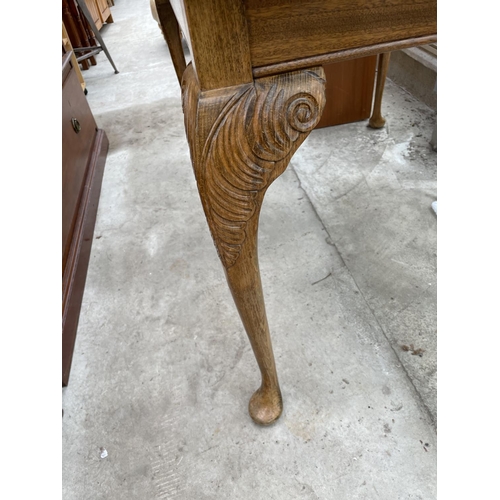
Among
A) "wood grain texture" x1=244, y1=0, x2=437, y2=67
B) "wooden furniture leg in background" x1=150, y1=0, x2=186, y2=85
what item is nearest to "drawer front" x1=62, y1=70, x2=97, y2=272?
"wooden furniture leg in background" x1=150, y1=0, x2=186, y2=85

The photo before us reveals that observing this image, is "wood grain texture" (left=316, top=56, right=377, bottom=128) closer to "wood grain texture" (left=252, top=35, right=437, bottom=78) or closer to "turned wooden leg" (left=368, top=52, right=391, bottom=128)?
"turned wooden leg" (left=368, top=52, right=391, bottom=128)

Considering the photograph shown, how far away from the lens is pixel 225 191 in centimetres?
45

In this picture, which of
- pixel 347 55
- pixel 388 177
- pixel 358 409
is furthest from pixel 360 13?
pixel 388 177

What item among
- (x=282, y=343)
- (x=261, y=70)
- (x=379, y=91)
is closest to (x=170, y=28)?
(x=261, y=70)

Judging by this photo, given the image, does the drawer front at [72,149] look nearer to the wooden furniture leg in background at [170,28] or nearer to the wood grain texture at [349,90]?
the wooden furniture leg in background at [170,28]

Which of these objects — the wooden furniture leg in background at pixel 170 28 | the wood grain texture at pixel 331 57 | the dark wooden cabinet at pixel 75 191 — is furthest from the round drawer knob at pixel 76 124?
the wood grain texture at pixel 331 57

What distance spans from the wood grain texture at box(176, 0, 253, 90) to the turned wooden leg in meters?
1.12

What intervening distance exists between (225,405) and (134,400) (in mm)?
201

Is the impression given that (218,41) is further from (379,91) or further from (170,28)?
(379,91)

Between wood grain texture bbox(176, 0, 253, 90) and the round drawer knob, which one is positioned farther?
the round drawer knob

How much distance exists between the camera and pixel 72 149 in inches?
51.5

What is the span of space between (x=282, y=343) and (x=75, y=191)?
2.85 ft

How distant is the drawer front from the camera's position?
117 cm

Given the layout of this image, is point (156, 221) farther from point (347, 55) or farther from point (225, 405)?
point (347, 55)
